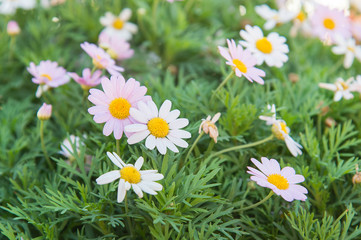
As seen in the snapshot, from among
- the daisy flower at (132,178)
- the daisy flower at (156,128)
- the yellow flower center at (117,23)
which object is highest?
the daisy flower at (156,128)

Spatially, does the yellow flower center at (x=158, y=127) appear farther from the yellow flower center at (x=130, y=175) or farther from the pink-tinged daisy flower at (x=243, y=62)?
the pink-tinged daisy flower at (x=243, y=62)

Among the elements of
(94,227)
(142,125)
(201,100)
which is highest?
(142,125)

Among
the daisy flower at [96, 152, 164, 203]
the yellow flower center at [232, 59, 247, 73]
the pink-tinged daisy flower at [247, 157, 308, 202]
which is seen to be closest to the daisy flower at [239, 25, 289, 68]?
the yellow flower center at [232, 59, 247, 73]

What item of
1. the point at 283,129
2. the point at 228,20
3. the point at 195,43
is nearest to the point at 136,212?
the point at 283,129

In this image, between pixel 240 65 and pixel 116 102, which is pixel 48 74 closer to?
pixel 116 102

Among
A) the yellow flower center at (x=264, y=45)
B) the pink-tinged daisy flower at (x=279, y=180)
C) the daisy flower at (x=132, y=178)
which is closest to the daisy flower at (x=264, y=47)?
the yellow flower center at (x=264, y=45)

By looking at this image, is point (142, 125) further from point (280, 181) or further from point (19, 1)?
point (19, 1)
